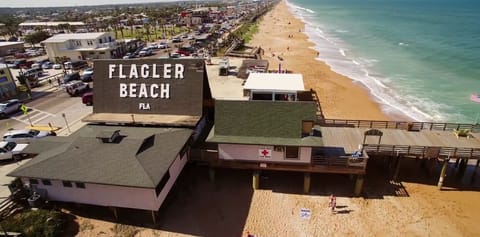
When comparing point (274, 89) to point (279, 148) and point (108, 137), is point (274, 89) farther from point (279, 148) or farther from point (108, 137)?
point (108, 137)

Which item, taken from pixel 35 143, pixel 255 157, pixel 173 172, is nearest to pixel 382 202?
pixel 255 157

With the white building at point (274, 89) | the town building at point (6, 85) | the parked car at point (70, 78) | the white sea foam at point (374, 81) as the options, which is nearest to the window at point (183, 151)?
the white building at point (274, 89)

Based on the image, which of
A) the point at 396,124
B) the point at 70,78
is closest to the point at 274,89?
the point at 396,124

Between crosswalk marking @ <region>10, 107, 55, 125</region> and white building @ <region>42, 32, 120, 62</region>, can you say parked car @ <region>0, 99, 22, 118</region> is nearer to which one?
crosswalk marking @ <region>10, 107, 55, 125</region>

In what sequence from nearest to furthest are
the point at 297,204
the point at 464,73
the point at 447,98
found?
1. the point at 297,204
2. the point at 447,98
3. the point at 464,73

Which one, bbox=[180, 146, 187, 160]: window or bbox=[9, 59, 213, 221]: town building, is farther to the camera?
bbox=[180, 146, 187, 160]: window

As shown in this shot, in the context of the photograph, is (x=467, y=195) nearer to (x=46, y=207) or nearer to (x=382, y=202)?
(x=382, y=202)

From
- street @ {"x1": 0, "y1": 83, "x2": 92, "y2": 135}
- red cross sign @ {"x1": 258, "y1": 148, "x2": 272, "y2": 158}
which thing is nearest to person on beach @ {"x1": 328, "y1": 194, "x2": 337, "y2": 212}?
red cross sign @ {"x1": 258, "y1": 148, "x2": 272, "y2": 158}
